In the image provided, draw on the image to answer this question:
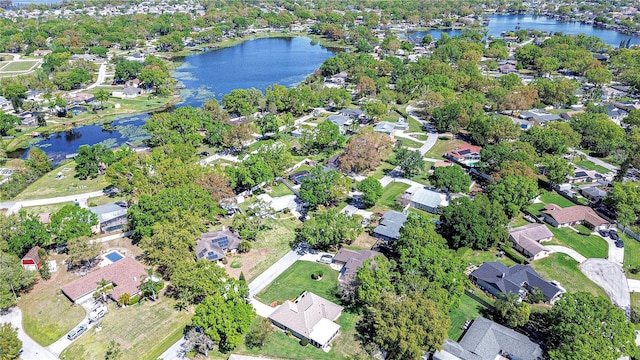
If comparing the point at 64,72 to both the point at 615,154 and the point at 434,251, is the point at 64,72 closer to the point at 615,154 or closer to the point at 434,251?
the point at 434,251

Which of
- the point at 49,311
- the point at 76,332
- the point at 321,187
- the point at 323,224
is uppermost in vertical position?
the point at 321,187

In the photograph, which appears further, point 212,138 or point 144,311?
point 212,138

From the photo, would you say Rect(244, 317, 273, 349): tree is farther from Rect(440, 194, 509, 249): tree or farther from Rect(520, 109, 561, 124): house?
Rect(520, 109, 561, 124): house

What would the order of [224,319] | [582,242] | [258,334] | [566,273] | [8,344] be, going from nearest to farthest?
[8,344]
[224,319]
[258,334]
[566,273]
[582,242]

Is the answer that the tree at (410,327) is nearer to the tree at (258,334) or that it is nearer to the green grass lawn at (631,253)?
the tree at (258,334)

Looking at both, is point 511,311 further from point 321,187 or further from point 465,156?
point 465,156

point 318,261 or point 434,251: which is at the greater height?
point 434,251

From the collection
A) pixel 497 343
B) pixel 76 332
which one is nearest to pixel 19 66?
pixel 76 332

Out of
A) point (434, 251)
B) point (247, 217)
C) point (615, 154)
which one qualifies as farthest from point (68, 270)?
point (615, 154)
